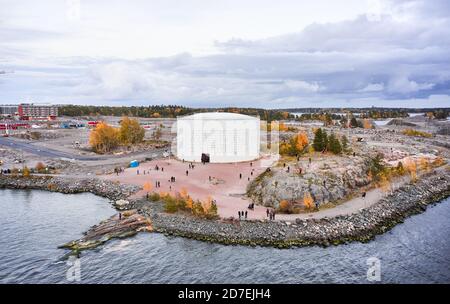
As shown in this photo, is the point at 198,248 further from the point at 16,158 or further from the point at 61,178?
the point at 16,158

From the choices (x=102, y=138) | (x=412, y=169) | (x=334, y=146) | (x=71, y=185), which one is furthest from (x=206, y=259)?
(x=102, y=138)

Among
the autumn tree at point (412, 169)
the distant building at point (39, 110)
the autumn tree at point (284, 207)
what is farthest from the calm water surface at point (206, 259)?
the distant building at point (39, 110)

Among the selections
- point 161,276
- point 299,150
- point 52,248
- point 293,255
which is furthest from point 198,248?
point 299,150

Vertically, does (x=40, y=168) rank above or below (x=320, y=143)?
below

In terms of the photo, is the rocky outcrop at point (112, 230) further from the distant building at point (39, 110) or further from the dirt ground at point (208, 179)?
the distant building at point (39, 110)

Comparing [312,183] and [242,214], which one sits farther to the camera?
[312,183]

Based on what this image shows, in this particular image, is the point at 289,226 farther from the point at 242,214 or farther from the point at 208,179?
the point at 208,179

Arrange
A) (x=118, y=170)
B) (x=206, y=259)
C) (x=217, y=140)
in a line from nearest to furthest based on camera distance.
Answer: (x=206, y=259), (x=118, y=170), (x=217, y=140)
